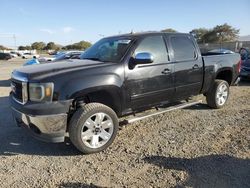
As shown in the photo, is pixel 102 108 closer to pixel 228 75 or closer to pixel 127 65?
pixel 127 65

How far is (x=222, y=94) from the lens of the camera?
23.2ft

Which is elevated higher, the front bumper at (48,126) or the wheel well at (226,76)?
the wheel well at (226,76)

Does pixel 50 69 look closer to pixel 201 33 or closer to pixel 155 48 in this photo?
pixel 155 48

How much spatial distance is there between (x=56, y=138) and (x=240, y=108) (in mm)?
4916

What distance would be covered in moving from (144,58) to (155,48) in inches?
26.6

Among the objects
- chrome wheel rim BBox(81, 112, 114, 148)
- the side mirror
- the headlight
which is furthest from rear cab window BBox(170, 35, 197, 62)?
the headlight

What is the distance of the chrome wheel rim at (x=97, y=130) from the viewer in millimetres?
4387

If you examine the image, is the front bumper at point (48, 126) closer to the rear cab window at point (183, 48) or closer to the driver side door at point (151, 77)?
the driver side door at point (151, 77)

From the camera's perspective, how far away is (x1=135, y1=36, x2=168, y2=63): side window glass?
5.17 metres

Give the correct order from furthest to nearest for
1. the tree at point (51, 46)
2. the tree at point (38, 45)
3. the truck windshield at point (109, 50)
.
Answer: the tree at point (38, 45)
the tree at point (51, 46)
the truck windshield at point (109, 50)

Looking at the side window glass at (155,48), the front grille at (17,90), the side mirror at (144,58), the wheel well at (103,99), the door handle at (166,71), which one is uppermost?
the side window glass at (155,48)

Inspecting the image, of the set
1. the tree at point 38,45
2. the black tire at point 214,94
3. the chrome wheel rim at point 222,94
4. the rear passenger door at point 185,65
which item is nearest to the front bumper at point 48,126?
the rear passenger door at point 185,65

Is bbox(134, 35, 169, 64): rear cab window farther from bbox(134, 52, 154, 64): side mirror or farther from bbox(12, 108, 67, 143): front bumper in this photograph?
bbox(12, 108, 67, 143): front bumper

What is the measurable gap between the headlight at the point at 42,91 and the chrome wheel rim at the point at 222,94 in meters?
4.36
